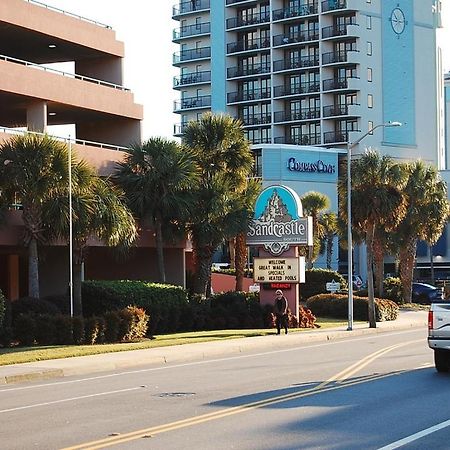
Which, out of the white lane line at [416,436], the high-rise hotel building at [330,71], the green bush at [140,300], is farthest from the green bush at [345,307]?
the high-rise hotel building at [330,71]

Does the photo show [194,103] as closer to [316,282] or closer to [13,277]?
[316,282]

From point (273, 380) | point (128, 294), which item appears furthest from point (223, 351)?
point (273, 380)

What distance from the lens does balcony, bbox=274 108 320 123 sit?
104188 millimetres

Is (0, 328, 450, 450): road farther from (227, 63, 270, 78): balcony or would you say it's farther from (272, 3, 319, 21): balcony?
(227, 63, 270, 78): balcony

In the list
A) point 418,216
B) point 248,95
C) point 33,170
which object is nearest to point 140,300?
point 33,170

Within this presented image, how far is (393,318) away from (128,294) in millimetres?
17147

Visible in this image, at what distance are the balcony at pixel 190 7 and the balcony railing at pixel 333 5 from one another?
16015 millimetres

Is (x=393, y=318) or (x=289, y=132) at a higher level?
(x=289, y=132)

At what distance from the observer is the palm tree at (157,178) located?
1565 inches

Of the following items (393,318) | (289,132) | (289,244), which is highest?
(289,132)

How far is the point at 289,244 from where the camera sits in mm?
41062

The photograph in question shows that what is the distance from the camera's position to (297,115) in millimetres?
105562

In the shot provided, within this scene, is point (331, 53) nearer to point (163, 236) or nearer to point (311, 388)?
point (163, 236)

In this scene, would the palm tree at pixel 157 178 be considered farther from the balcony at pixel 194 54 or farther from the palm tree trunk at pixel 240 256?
the balcony at pixel 194 54
